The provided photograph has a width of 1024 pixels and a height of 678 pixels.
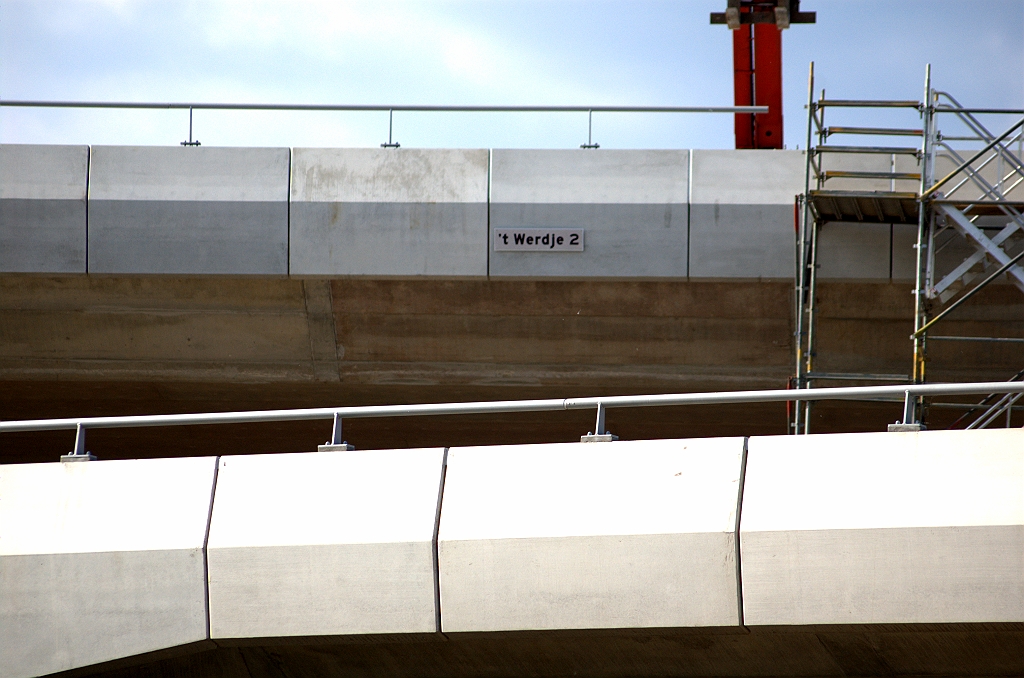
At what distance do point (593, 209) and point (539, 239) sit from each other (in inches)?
29.1

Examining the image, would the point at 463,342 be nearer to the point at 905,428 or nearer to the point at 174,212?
the point at 174,212

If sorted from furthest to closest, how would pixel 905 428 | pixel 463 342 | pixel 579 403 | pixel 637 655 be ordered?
1. pixel 463 342
2. pixel 637 655
3. pixel 579 403
4. pixel 905 428

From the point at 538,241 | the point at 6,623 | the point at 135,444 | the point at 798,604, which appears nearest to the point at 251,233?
the point at 538,241

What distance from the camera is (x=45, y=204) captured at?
11578mm

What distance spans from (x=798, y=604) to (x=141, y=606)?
13.8ft

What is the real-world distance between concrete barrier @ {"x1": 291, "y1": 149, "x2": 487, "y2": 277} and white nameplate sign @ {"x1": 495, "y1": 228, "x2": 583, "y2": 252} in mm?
244

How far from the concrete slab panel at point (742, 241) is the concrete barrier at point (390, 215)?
2.56m

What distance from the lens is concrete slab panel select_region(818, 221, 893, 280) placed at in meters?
11.1

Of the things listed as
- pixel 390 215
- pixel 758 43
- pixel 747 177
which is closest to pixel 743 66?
pixel 758 43

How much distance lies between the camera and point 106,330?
12.5 metres

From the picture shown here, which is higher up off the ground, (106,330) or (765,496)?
(106,330)

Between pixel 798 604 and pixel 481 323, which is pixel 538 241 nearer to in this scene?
pixel 481 323

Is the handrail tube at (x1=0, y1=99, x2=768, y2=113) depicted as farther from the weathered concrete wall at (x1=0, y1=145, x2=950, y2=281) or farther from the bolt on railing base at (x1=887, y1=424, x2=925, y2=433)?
the bolt on railing base at (x1=887, y1=424, x2=925, y2=433)

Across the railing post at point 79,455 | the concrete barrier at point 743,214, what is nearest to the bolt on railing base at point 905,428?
the railing post at point 79,455
